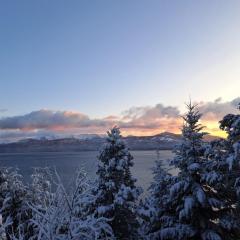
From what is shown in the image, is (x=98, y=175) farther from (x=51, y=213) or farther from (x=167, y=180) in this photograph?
(x=51, y=213)

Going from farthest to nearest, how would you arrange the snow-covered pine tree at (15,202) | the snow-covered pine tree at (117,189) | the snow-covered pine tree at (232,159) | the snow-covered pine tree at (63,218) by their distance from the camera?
the snow-covered pine tree at (15,202), the snow-covered pine tree at (117,189), the snow-covered pine tree at (232,159), the snow-covered pine tree at (63,218)

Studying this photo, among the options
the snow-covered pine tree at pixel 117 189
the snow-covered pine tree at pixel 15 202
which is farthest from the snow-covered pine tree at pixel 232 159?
the snow-covered pine tree at pixel 15 202

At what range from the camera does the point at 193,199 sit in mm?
16750

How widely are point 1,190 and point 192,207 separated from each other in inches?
711

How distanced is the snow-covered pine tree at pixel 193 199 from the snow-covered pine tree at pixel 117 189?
12.9 feet

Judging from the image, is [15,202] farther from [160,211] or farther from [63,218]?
[63,218]

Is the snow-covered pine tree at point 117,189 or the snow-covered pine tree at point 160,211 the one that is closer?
the snow-covered pine tree at point 160,211

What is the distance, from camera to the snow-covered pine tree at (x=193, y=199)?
16703 millimetres

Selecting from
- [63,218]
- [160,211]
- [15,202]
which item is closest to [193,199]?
[160,211]

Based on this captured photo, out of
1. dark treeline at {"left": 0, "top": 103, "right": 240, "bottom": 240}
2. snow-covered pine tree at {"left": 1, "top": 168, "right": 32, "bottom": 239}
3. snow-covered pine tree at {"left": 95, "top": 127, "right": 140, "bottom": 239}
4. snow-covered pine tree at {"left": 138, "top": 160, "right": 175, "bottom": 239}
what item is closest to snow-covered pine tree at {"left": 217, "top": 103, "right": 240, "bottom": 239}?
dark treeline at {"left": 0, "top": 103, "right": 240, "bottom": 240}

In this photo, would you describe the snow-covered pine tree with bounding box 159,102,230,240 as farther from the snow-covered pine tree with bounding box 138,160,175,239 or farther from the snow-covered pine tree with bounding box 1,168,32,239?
the snow-covered pine tree with bounding box 1,168,32,239

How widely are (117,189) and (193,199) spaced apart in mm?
6081

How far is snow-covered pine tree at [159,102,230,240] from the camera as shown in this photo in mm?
16703

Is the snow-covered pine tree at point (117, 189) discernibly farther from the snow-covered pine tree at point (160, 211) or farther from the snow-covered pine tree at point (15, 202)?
the snow-covered pine tree at point (15, 202)
